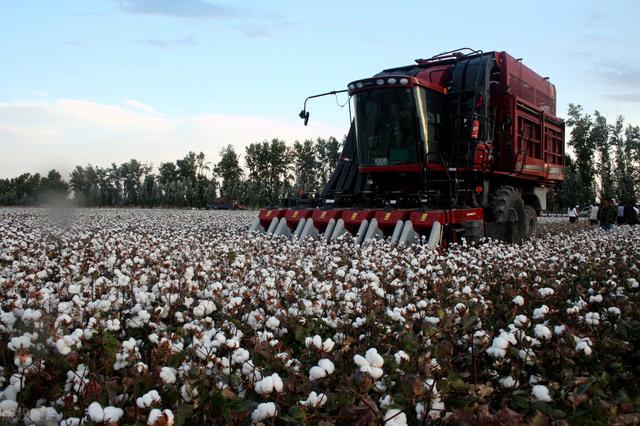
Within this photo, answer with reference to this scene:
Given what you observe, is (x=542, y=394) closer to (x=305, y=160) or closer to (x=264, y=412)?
(x=264, y=412)

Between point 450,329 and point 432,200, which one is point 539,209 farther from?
point 450,329

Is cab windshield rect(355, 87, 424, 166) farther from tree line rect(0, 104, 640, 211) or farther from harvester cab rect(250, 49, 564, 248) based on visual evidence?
tree line rect(0, 104, 640, 211)

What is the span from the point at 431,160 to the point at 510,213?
280cm

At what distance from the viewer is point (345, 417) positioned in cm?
237

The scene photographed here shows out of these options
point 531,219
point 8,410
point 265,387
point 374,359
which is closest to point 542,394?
point 374,359

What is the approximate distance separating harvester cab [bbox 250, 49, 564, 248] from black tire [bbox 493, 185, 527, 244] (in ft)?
0.08

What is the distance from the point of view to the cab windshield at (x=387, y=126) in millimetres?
11734

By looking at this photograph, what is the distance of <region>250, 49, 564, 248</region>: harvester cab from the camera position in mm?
11219

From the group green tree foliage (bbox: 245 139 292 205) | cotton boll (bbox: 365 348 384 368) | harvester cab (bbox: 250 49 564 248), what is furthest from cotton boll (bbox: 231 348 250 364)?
green tree foliage (bbox: 245 139 292 205)

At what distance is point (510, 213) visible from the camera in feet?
44.0

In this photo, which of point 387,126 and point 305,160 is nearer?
point 387,126

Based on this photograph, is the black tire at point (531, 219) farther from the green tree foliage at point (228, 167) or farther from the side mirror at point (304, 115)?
the green tree foliage at point (228, 167)

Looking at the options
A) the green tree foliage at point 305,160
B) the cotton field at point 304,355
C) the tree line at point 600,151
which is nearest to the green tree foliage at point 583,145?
the tree line at point 600,151

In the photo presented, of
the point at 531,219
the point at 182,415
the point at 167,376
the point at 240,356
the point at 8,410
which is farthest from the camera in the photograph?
the point at 531,219
